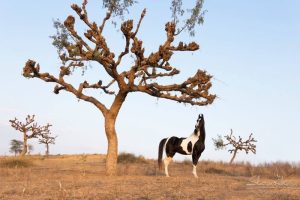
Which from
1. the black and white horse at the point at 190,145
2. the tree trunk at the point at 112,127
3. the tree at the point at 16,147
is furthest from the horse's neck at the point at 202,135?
the tree at the point at 16,147

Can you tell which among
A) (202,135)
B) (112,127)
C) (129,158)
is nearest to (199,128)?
(202,135)

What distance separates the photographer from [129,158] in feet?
125

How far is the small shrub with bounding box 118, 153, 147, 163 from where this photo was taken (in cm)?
3747

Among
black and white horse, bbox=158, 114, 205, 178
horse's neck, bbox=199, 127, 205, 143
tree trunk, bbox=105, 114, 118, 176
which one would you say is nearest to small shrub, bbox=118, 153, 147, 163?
tree trunk, bbox=105, 114, 118, 176

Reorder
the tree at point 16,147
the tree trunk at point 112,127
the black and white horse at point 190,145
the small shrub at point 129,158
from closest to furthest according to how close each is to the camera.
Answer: the black and white horse at point 190,145, the tree trunk at point 112,127, the small shrub at point 129,158, the tree at point 16,147

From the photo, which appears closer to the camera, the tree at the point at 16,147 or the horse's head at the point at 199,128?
the horse's head at the point at 199,128

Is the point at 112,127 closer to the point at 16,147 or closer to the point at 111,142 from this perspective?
the point at 111,142

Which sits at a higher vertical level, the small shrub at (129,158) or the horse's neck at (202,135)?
the horse's neck at (202,135)

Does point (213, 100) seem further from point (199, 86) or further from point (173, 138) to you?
point (173, 138)

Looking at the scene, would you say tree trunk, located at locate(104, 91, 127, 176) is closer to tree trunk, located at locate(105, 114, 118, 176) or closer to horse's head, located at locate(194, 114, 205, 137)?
tree trunk, located at locate(105, 114, 118, 176)

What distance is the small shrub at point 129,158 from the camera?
123 ft

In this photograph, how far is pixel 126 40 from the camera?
20.8 metres

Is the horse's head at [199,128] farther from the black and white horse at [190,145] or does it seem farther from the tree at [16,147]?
the tree at [16,147]

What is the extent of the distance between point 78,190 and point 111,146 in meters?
8.80
